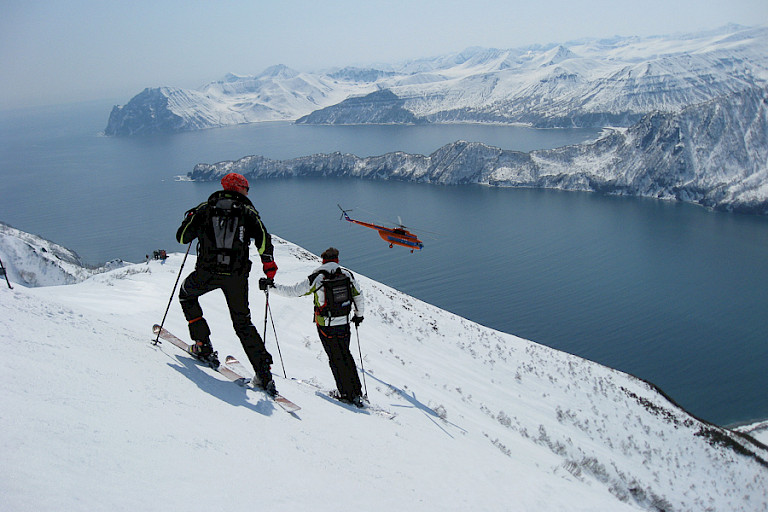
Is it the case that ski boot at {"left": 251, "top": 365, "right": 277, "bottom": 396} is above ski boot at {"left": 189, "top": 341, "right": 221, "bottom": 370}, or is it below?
below

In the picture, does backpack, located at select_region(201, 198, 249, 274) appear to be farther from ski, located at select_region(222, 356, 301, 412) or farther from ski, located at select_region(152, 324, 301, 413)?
ski, located at select_region(222, 356, 301, 412)

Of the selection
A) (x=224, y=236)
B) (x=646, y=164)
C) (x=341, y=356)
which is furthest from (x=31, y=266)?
(x=646, y=164)

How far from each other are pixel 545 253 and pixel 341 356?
6671cm

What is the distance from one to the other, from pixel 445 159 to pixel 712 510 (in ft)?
385

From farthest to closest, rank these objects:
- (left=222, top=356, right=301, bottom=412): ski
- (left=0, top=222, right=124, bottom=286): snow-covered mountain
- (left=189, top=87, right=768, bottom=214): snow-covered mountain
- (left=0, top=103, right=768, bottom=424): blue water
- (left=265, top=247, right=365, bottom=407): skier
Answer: (left=189, top=87, right=768, bottom=214): snow-covered mountain → (left=0, top=103, right=768, bottom=424): blue water → (left=0, top=222, right=124, bottom=286): snow-covered mountain → (left=265, top=247, right=365, bottom=407): skier → (left=222, top=356, right=301, bottom=412): ski

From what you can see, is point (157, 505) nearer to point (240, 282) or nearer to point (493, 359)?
point (240, 282)

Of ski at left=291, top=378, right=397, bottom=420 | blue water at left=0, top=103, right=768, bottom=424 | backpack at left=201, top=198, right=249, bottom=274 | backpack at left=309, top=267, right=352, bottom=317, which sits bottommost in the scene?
blue water at left=0, top=103, right=768, bottom=424

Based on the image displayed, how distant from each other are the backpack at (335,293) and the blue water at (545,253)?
1541 inches

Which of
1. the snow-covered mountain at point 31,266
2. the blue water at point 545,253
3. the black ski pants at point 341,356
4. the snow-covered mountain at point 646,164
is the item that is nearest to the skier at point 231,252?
the black ski pants at point 341,356

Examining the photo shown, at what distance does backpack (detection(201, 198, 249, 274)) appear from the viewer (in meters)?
6.55

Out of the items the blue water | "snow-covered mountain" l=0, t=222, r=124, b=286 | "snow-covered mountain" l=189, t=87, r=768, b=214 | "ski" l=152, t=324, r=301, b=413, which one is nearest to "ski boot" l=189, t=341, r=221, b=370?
"ski" l=152, t=324, r=301, b=413

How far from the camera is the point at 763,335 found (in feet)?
147

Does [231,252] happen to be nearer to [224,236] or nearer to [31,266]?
[224,236]

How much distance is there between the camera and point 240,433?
15.9 ft
